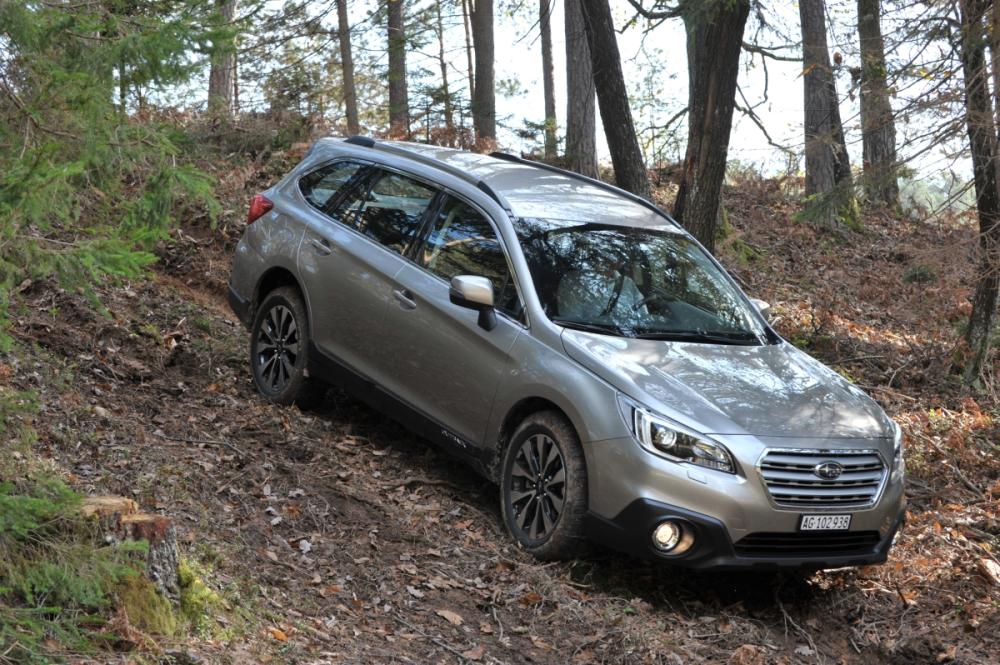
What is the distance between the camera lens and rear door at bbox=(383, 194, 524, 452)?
6.60 meters

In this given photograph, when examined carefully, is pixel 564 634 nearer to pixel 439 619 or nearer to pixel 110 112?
pixel 439 619

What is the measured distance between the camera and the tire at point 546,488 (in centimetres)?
589

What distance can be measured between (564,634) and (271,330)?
3887mm

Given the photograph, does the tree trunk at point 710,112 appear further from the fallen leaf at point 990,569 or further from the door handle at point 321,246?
the fallen leaf at point 990,569

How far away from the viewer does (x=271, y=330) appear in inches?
328

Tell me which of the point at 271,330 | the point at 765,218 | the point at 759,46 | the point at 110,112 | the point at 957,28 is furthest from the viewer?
the point at 765,218

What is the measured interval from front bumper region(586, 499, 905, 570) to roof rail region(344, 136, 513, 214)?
230 centimetres

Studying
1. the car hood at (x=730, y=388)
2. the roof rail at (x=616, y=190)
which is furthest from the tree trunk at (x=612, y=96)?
the car hood at (x=730, y=388)

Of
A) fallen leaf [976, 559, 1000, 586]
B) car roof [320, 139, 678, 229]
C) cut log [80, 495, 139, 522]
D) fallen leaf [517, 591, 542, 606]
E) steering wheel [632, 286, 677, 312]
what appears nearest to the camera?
cut log [80, 495, 139, 522]

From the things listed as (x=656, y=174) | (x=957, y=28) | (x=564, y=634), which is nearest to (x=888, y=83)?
(x=957, y=28)

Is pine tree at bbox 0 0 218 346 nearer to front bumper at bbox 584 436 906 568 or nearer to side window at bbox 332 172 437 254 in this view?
side window at bbox 332 172 437 254

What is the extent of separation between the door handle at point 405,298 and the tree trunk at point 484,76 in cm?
1148

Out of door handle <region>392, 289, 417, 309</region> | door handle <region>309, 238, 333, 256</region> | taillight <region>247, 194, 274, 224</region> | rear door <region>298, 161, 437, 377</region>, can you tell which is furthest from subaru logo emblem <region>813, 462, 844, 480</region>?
taillight <region>247, 194, 274, 224</region>

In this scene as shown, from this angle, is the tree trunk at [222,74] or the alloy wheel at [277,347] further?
the alloy wheel at [277,347]
